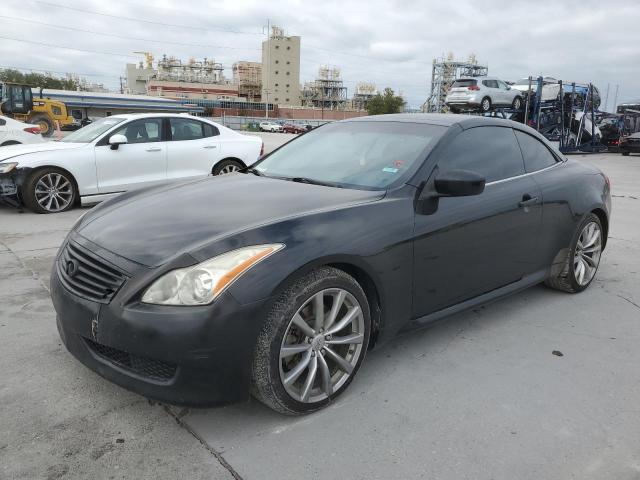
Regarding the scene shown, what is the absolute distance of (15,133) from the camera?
12.4 m

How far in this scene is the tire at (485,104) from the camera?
2269 centimetres

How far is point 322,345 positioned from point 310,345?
0.08 meters

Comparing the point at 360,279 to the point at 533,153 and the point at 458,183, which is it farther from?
the point at 533,153

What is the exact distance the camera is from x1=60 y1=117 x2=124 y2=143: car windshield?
786 centimetres

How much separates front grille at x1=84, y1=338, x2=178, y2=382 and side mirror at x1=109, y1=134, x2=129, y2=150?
581 centimetres

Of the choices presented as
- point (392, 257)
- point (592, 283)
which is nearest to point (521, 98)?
point (592, 283)

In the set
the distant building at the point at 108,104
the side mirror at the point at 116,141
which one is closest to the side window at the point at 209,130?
the side mirror at the point at 116,141

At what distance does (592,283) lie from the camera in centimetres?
485

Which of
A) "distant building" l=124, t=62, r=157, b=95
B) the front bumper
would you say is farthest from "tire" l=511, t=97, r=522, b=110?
"distant building" l=124, t=62, r=157, b=95

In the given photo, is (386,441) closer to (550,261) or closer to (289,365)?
(289,365)

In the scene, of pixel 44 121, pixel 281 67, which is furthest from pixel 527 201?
pixel 281 67

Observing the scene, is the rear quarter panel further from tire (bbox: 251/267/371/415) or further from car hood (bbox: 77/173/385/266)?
tire (bbox: 251/267/371/415)

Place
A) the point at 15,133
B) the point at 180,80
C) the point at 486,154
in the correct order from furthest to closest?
the point at 180,80, the point at 15,133, the point at 486,154

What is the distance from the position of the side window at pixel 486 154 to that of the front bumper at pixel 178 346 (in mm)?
1708
